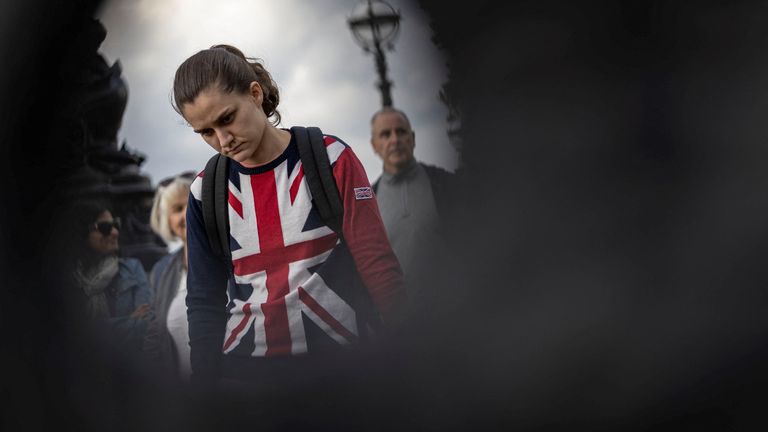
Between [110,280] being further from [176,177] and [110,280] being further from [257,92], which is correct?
[257,92]

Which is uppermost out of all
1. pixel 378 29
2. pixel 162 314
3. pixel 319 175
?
pixel 378 29

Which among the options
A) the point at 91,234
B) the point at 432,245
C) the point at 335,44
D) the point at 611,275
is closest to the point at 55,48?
the point at 91,234

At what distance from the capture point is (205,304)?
0.82m

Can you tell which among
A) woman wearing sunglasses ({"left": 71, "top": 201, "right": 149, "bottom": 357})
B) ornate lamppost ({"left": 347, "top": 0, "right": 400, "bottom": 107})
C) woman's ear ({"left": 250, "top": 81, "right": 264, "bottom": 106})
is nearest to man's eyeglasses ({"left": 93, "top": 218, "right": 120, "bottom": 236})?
woman wearing sunglasses ({"left": 71, "top": 201, "right": 149, "bottom": 357})

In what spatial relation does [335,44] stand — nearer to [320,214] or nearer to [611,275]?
[320,214]

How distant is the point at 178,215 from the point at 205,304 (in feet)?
0.30

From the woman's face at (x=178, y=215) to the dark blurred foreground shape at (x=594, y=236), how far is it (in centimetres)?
20

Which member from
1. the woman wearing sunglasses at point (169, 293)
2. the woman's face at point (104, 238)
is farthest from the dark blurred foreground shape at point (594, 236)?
the woman's face at point (104, 238)

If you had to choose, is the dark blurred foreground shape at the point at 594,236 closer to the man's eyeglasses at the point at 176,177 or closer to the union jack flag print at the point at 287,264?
the union jack flag print at the point at 287,264

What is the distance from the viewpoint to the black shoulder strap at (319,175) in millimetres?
Result: 774

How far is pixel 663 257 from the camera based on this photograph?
0.73m

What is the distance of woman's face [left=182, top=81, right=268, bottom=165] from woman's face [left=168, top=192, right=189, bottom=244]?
0.07m

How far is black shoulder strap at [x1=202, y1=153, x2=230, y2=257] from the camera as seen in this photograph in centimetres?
79

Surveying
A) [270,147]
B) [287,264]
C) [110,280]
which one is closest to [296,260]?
[287,264]
